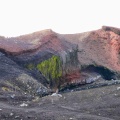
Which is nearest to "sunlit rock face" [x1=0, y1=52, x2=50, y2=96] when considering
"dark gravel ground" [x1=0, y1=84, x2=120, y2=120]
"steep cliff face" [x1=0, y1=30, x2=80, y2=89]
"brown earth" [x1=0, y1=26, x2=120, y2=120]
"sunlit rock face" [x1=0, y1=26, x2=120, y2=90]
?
"brown earth" [x1=0, y1=26, x2=120, y2=120]

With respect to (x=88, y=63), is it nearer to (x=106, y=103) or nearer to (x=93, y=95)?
(x=93, y=95)

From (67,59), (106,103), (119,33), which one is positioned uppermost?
(119,33)

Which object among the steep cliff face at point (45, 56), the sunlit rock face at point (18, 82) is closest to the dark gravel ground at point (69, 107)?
the sunlit rock face at point (18, 82)

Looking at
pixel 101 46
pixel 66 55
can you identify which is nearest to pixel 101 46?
pixel 101 46

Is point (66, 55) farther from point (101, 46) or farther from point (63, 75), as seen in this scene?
point (101, 46)

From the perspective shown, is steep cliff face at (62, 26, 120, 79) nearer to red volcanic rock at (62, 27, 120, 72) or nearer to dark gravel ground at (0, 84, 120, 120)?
red volcanic rock at (62, 27, 120, 72)

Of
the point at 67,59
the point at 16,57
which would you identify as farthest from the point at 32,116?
the point at 67,59

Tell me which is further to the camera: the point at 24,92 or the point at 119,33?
the point at 119,33

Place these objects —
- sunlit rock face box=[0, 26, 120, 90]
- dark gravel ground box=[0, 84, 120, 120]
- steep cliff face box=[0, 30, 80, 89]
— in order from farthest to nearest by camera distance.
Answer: sunlit rock face box=[0, 26, 120, 90]
steep cliff face box=[0, 30, 80, 89]
dark gravel ground box=[0, 84, 120, 120]
